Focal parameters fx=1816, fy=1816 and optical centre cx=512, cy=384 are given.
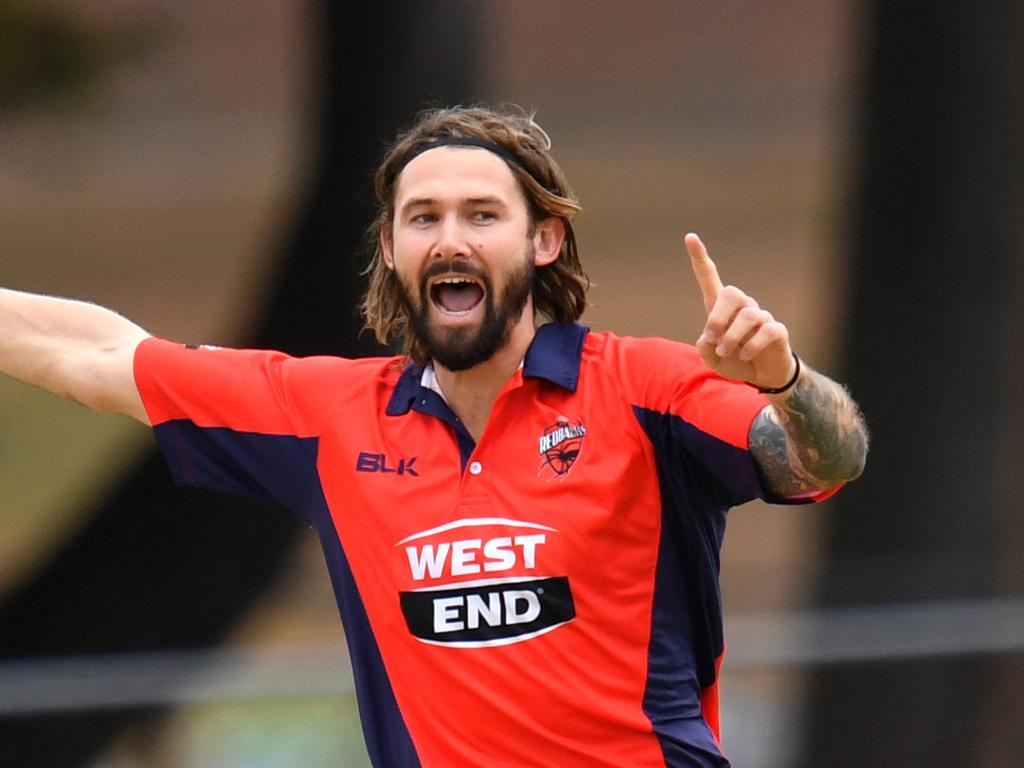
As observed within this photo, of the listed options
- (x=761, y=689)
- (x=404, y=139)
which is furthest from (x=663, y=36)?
(x=404, y=139)

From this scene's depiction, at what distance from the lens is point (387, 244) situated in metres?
3.83

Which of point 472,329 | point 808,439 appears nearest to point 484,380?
point 472,329

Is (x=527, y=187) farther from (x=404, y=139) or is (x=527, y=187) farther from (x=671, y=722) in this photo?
(x=671, y=722)

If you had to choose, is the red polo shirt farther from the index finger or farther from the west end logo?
the index finger

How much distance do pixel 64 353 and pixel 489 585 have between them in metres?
1.09

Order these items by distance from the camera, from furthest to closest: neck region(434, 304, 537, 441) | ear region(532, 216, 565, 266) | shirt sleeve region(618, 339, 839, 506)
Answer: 1. ear region(532, 216, 565, 266)
2. neck region(434, 304, 537, 441)
3. shirt sleeve region(618, 339, 839, 506)

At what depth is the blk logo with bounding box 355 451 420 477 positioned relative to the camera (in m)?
3.56

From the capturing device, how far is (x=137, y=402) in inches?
151

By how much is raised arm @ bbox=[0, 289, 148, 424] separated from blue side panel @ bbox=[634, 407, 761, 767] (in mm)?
1144

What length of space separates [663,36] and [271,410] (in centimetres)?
1410

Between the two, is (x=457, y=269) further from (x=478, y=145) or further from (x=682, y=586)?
(x=682, y=586)

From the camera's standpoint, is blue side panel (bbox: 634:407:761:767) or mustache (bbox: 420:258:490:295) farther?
mustache (bbox: 420:258:490:295)

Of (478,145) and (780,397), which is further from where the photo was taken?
(478,145)

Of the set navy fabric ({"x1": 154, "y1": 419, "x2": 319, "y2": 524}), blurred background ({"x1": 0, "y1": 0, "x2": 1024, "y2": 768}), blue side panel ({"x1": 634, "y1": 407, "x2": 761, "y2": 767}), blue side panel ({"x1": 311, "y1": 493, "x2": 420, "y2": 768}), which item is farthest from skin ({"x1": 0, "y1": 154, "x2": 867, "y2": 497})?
blurred background ({"x1": 0, "y1": 0, "x2": 1024, "y2": 768})
